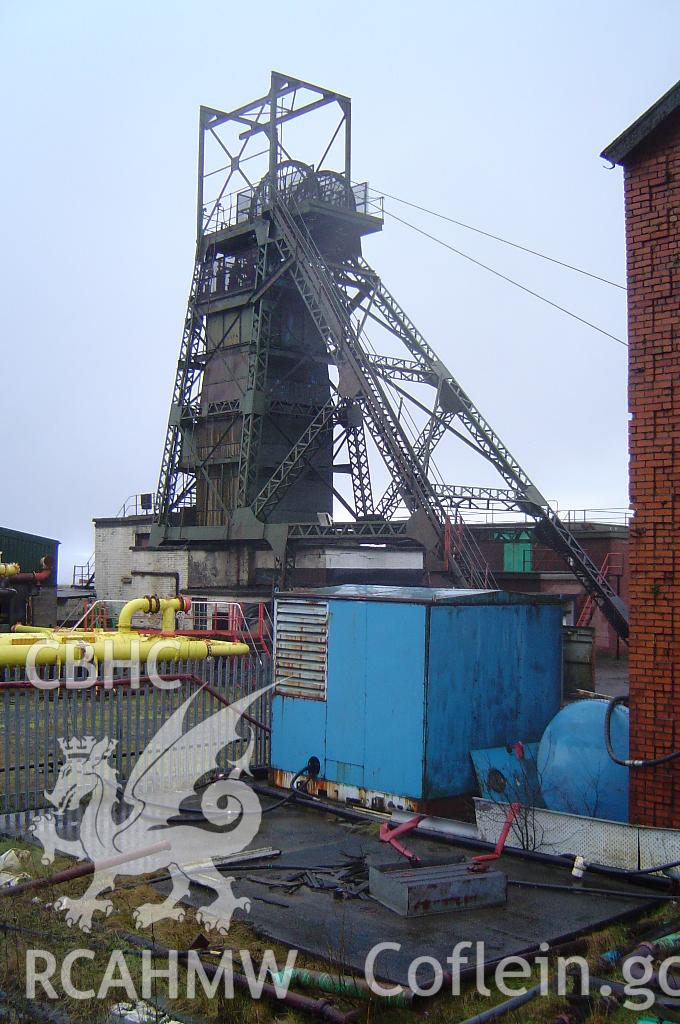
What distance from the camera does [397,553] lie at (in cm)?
2748

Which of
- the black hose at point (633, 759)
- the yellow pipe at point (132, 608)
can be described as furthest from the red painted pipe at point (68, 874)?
the yellow pipe at point (132, 608)

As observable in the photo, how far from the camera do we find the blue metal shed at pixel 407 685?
1112 cm

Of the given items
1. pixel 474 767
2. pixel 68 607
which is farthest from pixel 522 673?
pixel 68 607

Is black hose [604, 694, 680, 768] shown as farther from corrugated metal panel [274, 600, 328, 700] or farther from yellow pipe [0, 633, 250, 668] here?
yellow pipe [0, 633, 250, 668]

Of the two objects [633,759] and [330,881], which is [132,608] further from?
[633,759]

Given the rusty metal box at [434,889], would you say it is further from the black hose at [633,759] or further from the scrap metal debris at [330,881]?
the black hose at [633,759]

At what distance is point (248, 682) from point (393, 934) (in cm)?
619

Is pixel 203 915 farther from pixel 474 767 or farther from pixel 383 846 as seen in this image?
pixel 474 767

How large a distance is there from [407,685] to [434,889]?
3536mm

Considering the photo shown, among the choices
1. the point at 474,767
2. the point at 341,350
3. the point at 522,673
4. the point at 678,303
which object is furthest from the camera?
the point at 341,350

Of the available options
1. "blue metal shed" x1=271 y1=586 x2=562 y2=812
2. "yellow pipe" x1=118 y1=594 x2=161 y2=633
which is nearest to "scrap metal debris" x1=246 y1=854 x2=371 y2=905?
"blue metal shed" x1=271 y1=586 x2=562 y2=812

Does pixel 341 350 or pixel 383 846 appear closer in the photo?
pixel 383 846

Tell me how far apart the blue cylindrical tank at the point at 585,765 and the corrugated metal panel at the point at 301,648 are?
3.13m
